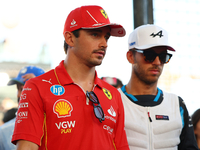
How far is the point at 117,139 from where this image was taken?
5.54 ft

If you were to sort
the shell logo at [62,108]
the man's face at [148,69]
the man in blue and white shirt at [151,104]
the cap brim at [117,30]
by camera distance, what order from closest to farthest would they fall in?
the shell logo at [62,108] < the cap brim at [117,30] < the man in blue and white shirt at [151,104] < the man's face at [148,69]

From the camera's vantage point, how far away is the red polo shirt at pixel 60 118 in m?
1.42

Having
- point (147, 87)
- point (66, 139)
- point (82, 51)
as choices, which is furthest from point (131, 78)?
point (66, 139)

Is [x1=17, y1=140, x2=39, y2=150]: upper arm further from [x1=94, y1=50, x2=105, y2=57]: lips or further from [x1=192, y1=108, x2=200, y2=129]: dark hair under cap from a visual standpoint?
[x1=192, y1=108, x2=200, y2=129]: dark hair under cap

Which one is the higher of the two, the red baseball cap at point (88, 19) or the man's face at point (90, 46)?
the red baseball cap at point (88, 19)

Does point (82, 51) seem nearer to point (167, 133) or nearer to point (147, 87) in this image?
point (147, 87)

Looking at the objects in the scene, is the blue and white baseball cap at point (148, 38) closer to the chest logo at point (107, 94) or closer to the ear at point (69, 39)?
the chest logo at point (107, 94)

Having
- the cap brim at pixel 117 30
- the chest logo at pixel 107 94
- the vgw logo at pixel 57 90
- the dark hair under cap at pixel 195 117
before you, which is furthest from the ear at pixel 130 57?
the dark hair under cap at pixel 195 117

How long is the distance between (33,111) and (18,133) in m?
0.13

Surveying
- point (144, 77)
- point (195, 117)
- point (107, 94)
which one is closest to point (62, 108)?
point (107, 94)

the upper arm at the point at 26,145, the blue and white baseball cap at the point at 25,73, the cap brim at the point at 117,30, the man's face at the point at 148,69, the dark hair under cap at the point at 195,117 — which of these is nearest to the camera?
the upper arm at the point at 26,145

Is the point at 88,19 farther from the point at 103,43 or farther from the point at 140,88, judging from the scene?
the point at 140,88

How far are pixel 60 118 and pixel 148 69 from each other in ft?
3.03

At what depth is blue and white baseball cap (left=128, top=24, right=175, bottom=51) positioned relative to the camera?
2.20 metres
